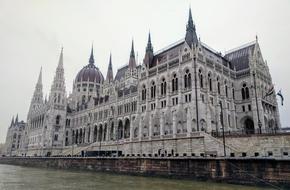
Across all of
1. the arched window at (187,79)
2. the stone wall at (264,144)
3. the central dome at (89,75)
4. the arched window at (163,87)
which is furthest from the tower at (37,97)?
the stone wall at (264,144)

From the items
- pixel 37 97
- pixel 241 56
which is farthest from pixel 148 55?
pixel 37 97

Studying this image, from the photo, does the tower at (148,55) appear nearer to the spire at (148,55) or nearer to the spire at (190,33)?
the spire at (148,55)

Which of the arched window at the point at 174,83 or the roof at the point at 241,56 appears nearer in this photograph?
the arched window at the point at 174,83

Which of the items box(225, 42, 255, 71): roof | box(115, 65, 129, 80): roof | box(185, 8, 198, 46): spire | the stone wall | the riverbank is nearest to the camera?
the riverbank

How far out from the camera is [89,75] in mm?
138750

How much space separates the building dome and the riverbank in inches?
3491

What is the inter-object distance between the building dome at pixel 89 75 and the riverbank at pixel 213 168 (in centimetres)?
8867

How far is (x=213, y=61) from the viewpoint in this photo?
2576 inches

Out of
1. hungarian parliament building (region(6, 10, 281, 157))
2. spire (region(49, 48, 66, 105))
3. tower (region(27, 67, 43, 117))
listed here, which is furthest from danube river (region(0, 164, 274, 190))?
tower (region(27, 67, 43, 117))

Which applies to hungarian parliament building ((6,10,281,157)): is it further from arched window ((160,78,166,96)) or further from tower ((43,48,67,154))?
tower ((43,48,67,154))

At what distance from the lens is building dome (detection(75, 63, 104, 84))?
138m

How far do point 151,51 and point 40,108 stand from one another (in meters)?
70.6

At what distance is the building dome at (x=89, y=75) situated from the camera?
138m

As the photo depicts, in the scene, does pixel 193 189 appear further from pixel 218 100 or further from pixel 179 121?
pixel 218 100
